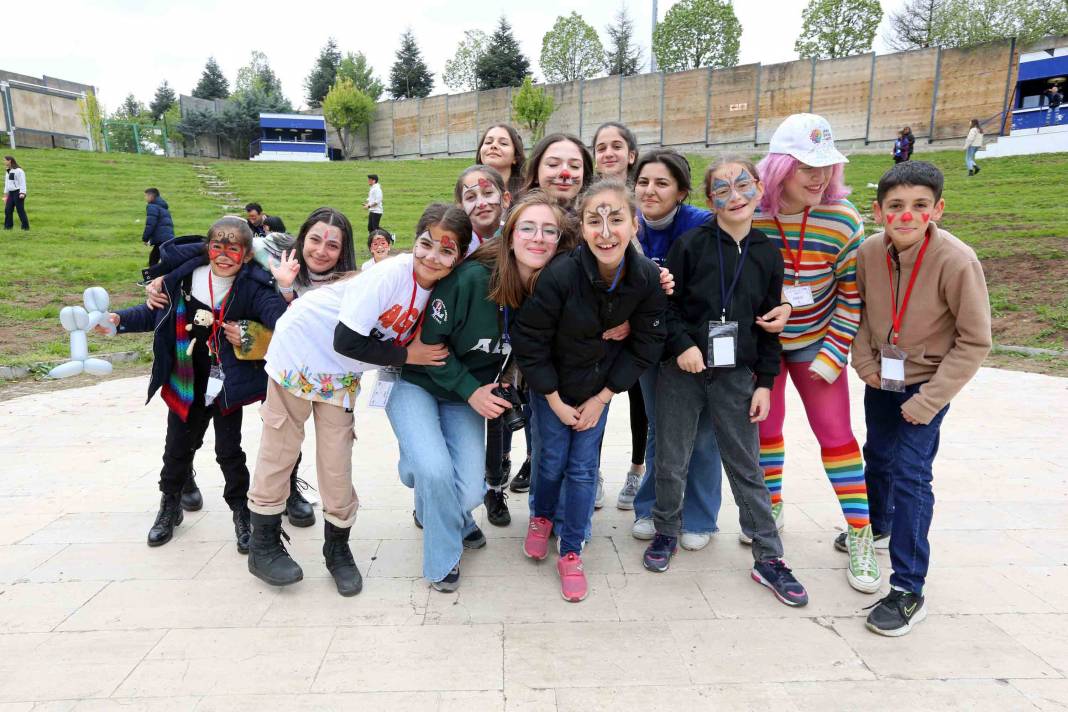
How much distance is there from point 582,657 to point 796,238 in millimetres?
2136

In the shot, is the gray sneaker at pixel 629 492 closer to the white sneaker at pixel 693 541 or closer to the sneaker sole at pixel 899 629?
the white sneaker at pixel 693 541

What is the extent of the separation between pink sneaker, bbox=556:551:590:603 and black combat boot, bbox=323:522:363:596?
37.4 inches

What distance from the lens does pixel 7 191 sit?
15367 mm

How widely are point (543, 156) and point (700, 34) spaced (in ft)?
174

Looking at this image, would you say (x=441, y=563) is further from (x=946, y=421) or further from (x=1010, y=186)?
(x=1010, y=186)

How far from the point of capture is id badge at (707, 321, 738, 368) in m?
2.87

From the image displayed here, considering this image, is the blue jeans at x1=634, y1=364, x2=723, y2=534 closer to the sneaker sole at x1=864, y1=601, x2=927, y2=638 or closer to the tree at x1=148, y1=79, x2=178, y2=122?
the sneaker sole at x1=864, y1=601, x2=927, y2=638

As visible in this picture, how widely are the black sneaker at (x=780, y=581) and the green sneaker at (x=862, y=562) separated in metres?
0.27

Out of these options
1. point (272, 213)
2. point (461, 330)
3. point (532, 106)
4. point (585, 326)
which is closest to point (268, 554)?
point (461, 330)

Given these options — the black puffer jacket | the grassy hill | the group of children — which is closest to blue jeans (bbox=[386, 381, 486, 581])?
the group of children

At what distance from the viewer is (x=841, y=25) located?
42.2 metres

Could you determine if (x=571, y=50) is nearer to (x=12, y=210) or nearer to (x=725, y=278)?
(x=12, y=210)

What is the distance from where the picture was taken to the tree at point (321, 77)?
55.2m

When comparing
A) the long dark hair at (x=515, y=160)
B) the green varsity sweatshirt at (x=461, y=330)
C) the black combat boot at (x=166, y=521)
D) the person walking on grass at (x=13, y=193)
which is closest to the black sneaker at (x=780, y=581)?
the green varsity sweatshirt at (x=461, y=330)
